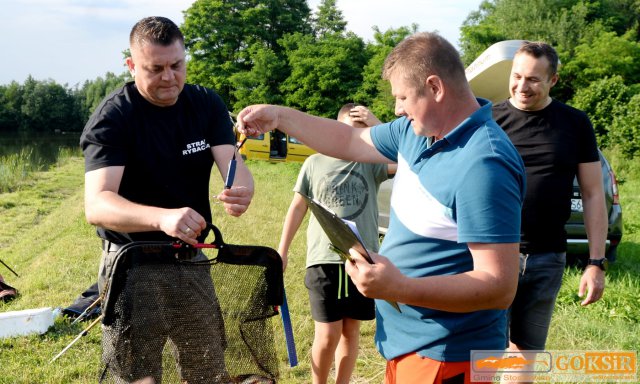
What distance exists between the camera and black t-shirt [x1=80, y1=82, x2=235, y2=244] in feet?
8.78

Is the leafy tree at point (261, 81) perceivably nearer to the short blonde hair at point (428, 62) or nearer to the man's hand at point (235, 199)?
the man's hand at point (235, 199)

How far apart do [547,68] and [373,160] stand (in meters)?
1.31

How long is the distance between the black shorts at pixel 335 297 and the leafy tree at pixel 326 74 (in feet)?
110

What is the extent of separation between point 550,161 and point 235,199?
1919 mm

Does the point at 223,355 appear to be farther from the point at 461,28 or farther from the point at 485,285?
the point at 461,28

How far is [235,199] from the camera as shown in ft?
8.33

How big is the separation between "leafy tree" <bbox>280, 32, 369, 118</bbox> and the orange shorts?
35.0m

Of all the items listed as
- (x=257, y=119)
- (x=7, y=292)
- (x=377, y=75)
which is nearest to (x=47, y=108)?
(x=377, y=75)

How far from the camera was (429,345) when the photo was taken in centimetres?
214

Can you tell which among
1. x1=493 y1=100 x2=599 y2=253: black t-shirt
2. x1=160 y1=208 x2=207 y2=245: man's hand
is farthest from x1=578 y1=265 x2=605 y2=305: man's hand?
x1=160 y1=208 x2=207 y2=245: man's hand

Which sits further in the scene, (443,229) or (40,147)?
(40,147)

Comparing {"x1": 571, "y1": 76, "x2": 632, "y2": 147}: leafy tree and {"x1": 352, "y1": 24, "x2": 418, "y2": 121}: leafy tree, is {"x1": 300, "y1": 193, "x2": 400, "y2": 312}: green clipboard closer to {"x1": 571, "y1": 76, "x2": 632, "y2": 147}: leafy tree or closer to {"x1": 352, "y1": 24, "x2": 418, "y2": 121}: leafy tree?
{"x1": 571, "y1": 76, "x2": 632, "y2": 147}: leafy tree

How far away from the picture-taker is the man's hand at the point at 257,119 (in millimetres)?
2793

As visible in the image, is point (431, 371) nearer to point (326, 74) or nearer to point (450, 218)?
point (450, 218)
